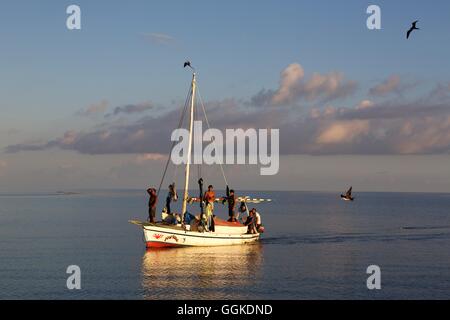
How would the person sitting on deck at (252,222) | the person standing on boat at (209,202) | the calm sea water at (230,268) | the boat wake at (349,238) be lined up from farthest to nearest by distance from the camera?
the boat wake at (349,238)
the person sitting on deck at (252,222)
the person standing on boat at (209,202)
the calm sea water at (230,268)

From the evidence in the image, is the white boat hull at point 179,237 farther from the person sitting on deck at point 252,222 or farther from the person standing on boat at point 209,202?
the person sitting on deck at point 252,222

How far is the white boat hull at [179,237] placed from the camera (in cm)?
5825

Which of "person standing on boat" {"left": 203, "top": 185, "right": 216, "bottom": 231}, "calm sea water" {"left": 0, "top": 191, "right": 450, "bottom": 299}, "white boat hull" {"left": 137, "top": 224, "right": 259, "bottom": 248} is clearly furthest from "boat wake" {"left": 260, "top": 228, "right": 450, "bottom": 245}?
"person standing on boat" {"left": 203, "top": 185, "right": 216, "bottom": 231}

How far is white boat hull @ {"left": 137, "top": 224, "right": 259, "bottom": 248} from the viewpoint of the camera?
5825 cm

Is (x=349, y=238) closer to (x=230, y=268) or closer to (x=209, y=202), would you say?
(x=209, y=202)

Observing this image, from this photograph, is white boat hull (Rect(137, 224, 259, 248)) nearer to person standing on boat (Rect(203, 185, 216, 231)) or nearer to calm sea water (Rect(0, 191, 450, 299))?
calm sea water (Rect(0, 191, 450, 299))

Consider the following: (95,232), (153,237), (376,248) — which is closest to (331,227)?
(376,248)

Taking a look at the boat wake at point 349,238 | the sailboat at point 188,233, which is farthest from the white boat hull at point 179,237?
the boat wake at point 349,238

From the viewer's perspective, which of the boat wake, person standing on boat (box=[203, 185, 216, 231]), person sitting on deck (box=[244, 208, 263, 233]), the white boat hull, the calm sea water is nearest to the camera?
the calm sea water

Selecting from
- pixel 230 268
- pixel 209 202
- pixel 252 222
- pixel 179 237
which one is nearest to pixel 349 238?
pixel 252 222

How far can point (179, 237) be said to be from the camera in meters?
59.0

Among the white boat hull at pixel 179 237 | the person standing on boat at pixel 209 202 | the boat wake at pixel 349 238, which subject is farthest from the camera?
the boat wake at pixel 349 238

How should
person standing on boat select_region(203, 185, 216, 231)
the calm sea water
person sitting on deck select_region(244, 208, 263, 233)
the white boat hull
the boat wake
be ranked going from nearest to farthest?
1. the calm sea water
2. the white boat hull
3. person standing on boat select_region(203, 185, 216, 231)
4. person sitting on deck select_region(244, 208, 263, 233)
5. the boat wake
